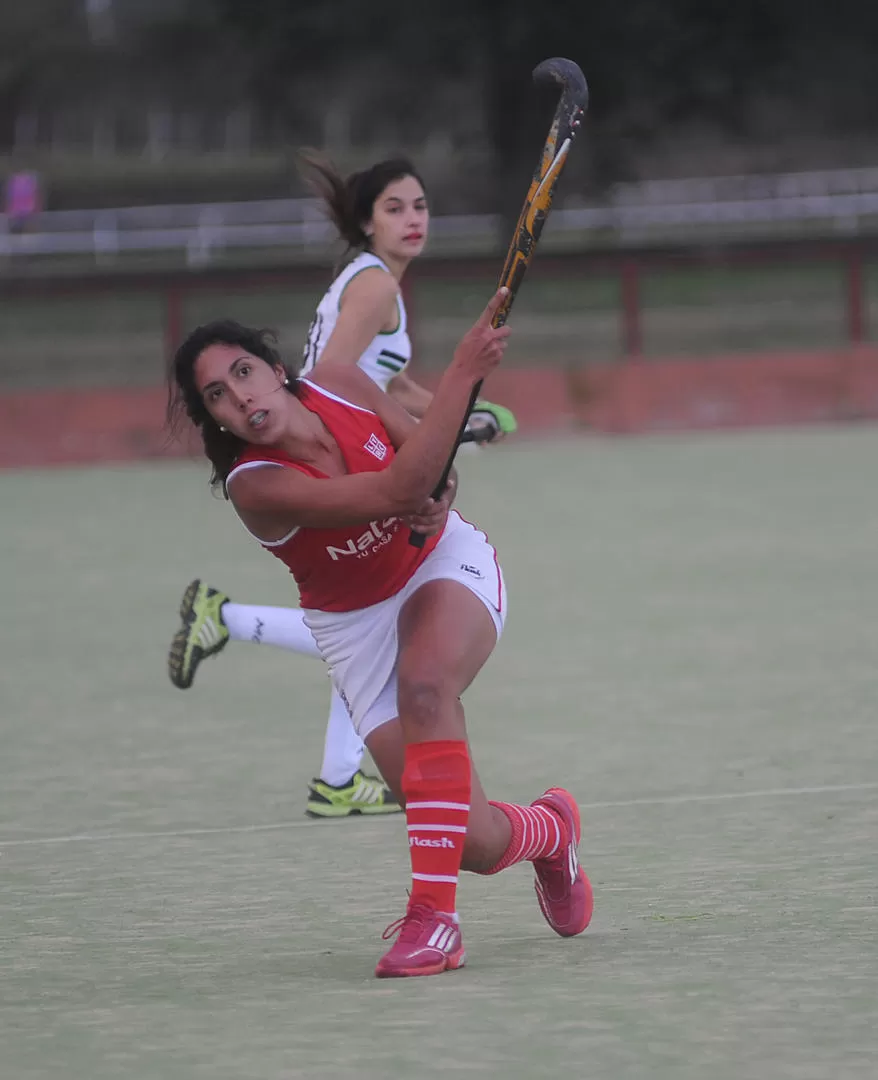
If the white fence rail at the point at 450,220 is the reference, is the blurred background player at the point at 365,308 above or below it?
below

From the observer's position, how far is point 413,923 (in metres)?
4.47

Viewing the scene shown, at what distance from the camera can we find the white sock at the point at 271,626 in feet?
21.9

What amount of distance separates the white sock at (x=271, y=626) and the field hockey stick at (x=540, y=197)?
1.91 metres

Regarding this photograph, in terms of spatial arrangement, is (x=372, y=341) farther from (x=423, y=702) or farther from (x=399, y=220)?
(x=423, y=702)

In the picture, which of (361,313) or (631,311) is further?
(631,311)

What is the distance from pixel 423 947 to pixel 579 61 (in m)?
27.1

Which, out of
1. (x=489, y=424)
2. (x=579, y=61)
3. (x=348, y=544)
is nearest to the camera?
(x=348, y=544)

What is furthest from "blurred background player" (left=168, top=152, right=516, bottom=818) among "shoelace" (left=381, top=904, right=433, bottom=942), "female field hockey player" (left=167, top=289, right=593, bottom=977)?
"shoelace" (left=381, top=904, right=433, bottom=942)

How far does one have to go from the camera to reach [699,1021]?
3.92m

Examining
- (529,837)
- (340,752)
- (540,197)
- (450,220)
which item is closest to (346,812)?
(340,752)

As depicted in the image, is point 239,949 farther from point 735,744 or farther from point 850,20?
point 850,20

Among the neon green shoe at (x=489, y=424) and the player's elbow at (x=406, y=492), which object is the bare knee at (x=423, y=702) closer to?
the player's elbow at (x=406, y=492)

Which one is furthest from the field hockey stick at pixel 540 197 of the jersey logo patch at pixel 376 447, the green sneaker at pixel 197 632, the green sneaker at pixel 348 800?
the green sneaker at pixel 197 632

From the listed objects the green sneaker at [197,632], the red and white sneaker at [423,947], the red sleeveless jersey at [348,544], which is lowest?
the red and white sneaker at [423,947]
